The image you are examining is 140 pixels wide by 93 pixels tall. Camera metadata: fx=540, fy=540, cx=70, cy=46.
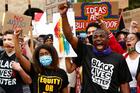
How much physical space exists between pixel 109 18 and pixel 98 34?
244 cm

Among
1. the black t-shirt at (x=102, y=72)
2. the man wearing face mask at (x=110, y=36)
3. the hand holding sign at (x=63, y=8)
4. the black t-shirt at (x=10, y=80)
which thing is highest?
the hand holding sign at (x=63, y=8)

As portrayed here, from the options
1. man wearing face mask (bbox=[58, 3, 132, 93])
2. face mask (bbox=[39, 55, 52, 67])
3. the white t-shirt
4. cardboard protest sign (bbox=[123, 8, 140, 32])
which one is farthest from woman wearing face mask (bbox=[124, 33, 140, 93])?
cardboard protest sign (bbox=[123, 8, 140, 32])

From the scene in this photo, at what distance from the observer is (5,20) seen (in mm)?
7719

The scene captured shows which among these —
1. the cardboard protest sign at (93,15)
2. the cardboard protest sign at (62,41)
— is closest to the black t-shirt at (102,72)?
the cardboard protest sign at (62,41)

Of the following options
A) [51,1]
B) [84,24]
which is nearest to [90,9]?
[84,24]

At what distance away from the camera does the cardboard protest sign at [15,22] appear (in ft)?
25.5

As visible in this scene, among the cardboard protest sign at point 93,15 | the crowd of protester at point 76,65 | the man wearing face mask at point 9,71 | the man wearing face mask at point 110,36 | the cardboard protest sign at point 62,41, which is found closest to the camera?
the crowd of protester at point 76,65

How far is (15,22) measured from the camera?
312 inches

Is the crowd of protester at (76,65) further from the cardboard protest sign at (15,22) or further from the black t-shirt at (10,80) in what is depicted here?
the cardboard protest sign at (15,22)

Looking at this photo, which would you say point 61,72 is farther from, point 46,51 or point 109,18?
point 109,18

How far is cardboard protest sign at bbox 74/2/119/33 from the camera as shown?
845 cm

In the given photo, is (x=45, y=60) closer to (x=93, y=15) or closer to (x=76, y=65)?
(x=76, y=65)

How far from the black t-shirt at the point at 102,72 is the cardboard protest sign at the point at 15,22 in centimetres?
195

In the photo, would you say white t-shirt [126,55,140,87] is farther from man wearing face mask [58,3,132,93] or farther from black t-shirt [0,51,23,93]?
black t-shirt [0,51,23,93]
